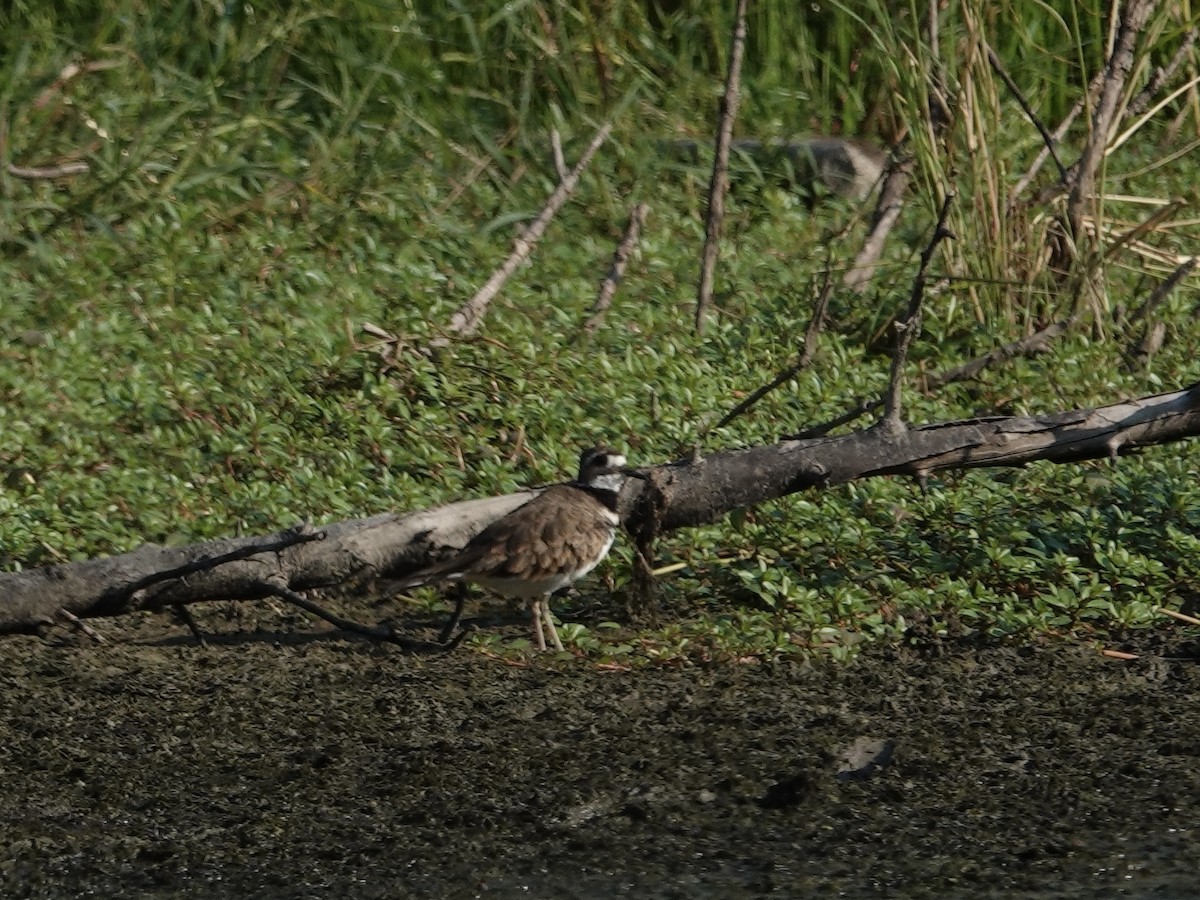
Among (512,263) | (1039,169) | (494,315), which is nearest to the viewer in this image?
(494,315)

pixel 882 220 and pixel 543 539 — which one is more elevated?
pixel 543 539

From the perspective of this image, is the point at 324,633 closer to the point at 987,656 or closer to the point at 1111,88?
the point at 987,656

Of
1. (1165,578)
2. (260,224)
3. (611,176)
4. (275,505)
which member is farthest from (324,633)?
(611,176)

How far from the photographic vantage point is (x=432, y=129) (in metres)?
9.33

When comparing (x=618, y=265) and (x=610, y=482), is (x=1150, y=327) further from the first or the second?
(x=610, y=482)

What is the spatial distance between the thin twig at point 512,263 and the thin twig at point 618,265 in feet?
1.03

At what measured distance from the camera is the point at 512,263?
25.7 ft

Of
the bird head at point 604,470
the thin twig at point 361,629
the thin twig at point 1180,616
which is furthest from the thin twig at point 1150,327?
the thin twig at point 361,629

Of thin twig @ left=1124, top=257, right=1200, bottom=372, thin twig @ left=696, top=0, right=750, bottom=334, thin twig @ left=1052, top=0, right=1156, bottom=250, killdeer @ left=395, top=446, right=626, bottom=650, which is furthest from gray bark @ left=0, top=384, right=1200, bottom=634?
thin twig @ left=696, top=0, right=750, bottom=334

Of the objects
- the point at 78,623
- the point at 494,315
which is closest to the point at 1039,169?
the point at 494,315

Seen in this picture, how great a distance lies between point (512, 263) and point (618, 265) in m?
0.48

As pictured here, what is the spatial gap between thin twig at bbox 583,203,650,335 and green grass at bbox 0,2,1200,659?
90 mm

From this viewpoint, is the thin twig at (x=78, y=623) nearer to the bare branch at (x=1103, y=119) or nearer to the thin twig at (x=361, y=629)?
the thin twig at (x=361, y=629)

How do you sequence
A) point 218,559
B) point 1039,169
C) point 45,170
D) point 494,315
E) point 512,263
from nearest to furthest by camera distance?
point 218,559 → point 494,315 → point 512,263 → point 1039,169 → point 45,170
